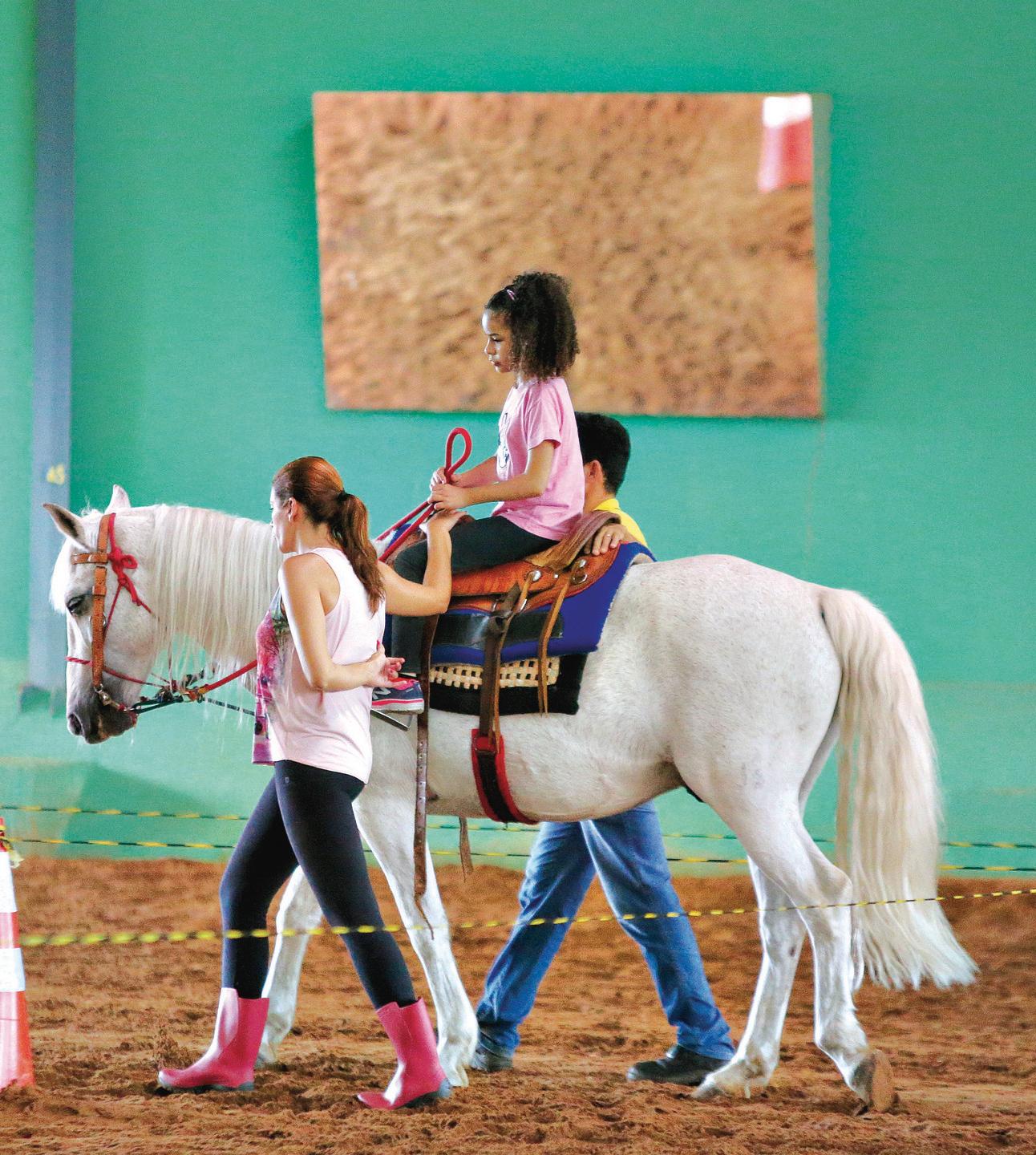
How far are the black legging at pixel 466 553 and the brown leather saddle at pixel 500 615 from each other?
0.8 inches

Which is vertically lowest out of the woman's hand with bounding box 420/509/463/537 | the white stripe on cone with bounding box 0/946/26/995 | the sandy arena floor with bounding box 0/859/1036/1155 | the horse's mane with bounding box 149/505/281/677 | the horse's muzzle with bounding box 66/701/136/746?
the sandy arena floor with bounding box 0/859/1036/1155

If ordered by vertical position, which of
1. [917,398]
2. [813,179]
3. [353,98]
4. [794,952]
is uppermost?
[353,98]

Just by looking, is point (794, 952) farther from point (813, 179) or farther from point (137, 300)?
point (137, 300)

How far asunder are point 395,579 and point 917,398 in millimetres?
3521

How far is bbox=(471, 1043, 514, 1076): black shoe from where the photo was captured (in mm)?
3203

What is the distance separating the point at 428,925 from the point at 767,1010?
31.5 inches

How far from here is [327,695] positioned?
8.41 ft

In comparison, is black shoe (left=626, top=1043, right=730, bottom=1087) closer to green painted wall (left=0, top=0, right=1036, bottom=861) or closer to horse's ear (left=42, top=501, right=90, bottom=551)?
horse's ear (left=42, top=501, right=90, bottom=551)

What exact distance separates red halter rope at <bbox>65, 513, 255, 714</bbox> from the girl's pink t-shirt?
76 centimetres

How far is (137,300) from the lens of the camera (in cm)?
581

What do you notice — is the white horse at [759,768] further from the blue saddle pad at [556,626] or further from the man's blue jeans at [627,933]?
the man's blue jeans at [627,933]

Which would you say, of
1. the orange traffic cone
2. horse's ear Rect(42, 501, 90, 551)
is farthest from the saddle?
the orange traffic cone

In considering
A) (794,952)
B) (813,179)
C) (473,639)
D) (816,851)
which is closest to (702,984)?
(794,952)

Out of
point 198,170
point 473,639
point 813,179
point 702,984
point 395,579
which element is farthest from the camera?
point 198,170
